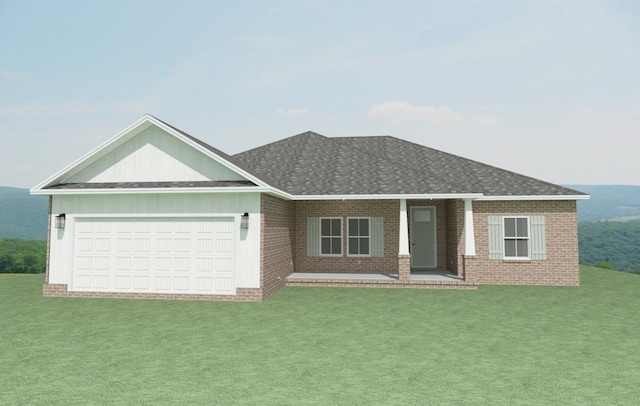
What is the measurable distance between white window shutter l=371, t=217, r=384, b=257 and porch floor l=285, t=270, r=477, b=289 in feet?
4.23

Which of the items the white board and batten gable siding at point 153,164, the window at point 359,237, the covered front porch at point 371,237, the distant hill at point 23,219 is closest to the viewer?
the white board and batten gable siding at point 153,164

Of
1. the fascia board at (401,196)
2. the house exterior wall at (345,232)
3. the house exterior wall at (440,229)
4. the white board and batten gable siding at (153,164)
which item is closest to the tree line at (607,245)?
the white board and batten gable siding at (153,164)

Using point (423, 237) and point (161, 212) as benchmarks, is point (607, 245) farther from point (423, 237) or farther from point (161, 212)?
point (161, 212)

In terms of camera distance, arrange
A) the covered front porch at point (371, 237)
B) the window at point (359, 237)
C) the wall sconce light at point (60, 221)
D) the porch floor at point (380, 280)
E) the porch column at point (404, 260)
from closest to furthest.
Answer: the wall sconce light at point (60, 221) → the porch floor at point (380, 280) → the porch column at point (404, 260) → the covered front porch at point (371, 237) → the window at point (359, 237)

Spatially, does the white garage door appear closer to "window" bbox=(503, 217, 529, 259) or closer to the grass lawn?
the grass lawn

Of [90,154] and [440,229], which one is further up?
[90,154]

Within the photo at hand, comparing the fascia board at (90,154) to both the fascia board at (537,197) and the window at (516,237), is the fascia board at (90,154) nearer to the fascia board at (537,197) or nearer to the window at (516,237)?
the fascia board at (537,197)

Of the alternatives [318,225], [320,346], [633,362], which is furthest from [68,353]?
[318,225]

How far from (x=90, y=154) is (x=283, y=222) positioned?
6.40 metres

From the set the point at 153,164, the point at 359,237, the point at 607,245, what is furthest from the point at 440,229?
the point at 607,245

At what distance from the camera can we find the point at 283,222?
594 inches

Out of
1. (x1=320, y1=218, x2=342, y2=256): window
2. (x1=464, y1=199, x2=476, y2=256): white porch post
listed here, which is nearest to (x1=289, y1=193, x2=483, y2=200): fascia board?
(x1=464, y1=199, x2=476, y2=256): white porch post

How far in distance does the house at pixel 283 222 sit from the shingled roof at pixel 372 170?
88mm

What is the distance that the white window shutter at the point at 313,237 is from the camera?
1706 cm
